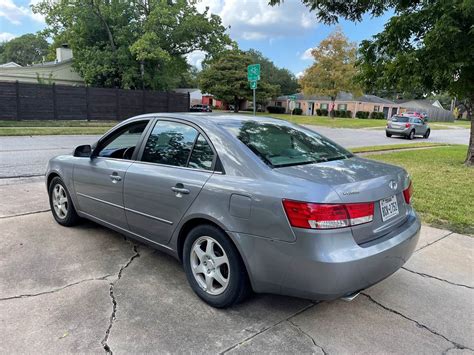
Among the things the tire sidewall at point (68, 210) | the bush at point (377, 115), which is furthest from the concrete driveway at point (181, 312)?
the bush at point (377, 115)

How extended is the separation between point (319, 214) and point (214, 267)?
3.34ft

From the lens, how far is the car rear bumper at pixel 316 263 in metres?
2.41

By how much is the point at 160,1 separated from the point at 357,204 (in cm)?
3007

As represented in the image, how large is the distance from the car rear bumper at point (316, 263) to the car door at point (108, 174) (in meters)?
1.65

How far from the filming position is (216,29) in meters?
31.5

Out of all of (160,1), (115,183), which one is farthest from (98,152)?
(160,1)

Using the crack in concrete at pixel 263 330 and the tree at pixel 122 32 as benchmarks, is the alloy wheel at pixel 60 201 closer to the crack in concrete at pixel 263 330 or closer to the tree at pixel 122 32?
the crack in concrete at pixel 263 330

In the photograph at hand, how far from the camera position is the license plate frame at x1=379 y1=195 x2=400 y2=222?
2.79 meters

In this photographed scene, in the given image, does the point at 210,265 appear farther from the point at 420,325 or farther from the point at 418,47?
the point at 418,47

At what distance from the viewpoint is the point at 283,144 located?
10.8 ft

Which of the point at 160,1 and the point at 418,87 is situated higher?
the point at 160,1

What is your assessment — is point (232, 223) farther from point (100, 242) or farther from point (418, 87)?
point (418, 87)

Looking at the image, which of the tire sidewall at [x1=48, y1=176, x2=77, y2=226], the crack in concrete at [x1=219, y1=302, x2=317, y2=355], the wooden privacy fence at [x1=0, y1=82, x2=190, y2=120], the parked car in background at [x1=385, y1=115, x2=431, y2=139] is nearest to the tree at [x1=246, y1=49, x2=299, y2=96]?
the wooden privacy fence at [x1=0, y1=82, x2=190, y2=120]

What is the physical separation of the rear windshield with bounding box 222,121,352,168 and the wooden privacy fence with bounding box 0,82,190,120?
22181mm
